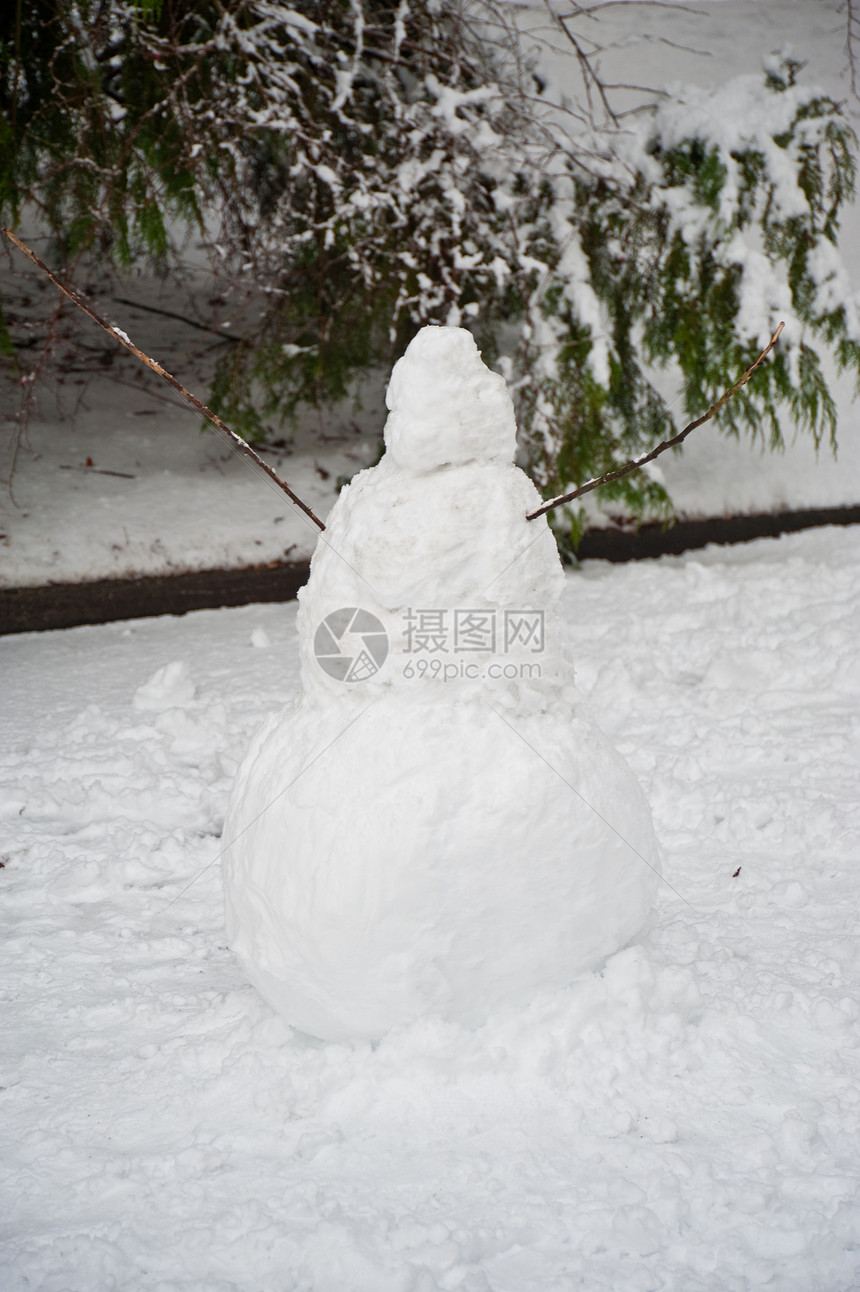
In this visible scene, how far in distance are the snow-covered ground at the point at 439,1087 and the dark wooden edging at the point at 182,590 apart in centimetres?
131

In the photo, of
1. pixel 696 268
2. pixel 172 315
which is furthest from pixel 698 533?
pixel 172 315

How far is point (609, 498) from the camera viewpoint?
15.9 feet

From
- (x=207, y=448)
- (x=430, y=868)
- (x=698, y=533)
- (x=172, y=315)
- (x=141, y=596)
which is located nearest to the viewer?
(x=430, y=868)

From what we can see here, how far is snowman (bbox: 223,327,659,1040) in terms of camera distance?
1.92m

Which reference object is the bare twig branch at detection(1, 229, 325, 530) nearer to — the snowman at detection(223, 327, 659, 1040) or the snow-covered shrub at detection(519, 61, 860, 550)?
the snowman at detection(223, 327, 659, 1040)

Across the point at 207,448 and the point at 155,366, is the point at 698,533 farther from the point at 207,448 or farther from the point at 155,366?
the point at 155,366

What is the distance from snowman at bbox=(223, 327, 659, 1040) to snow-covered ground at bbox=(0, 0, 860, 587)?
2799 millimetres

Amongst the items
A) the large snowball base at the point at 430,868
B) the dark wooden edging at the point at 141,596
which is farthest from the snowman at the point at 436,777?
the dark wooden edging at the point at 141,596

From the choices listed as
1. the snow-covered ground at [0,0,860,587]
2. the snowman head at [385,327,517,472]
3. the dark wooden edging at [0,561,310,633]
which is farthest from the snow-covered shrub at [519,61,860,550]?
the snowman head at [385,327,517,472]

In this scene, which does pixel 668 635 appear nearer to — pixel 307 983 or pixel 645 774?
pixel 645 774

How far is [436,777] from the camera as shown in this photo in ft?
6.31

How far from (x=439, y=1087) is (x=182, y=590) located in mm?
3182

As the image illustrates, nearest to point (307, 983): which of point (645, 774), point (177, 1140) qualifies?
point (177, 1140)

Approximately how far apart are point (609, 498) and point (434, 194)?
1564 mm
